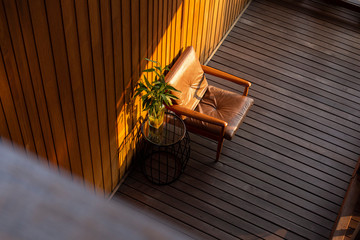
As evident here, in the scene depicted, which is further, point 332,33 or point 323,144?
point 332,33

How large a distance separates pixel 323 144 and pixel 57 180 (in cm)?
473

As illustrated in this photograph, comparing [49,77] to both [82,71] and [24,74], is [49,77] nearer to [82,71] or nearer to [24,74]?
[24,74]

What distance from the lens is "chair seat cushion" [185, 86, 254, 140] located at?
4.05 meters

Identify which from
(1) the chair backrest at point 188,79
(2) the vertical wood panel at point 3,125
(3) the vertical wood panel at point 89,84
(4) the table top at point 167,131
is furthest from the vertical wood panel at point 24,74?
(1) the chair backrest at point 188,79

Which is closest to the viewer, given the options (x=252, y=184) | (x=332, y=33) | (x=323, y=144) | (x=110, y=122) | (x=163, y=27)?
(x=110, y=122)

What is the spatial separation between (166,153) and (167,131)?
0.76 ft

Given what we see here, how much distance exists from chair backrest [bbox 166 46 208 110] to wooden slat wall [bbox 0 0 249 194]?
14 centimetres

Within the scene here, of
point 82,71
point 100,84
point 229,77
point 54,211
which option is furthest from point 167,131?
point 54,211

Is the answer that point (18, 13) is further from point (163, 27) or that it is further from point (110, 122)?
point (163, 27)

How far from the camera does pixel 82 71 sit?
2.72 metres

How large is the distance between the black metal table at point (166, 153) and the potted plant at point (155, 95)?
0.17 metres

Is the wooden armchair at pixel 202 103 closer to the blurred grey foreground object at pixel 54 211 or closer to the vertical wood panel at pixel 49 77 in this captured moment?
the vertical wood panel at pixel 49 77

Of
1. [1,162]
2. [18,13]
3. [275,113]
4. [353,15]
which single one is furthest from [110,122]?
[353,15]

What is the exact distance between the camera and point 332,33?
609 centimetres
